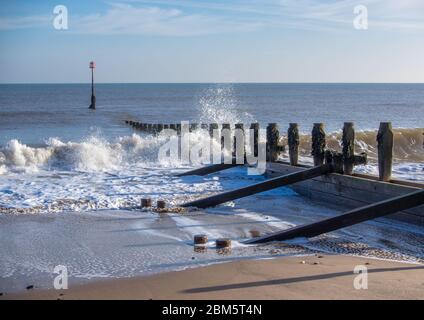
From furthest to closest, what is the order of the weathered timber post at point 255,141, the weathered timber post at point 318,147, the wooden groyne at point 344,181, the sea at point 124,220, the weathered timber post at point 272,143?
the weathered timber post at point 255,141, the weathered timber post at point 272,143, the weathered timber post at point 318,147, the wooden groyne at point 344,181, the sea at point 124,220

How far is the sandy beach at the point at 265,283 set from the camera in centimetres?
562

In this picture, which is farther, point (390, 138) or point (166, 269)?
point (390, 138)

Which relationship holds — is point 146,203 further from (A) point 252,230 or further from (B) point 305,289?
(B) point 305,289

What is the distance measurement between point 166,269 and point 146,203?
3707 mm

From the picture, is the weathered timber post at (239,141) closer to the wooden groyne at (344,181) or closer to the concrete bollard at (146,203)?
the wooden groyne at (344,181)

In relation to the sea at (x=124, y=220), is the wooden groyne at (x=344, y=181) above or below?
above

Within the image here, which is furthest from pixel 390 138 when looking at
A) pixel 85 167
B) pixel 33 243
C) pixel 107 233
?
pixel 85 167

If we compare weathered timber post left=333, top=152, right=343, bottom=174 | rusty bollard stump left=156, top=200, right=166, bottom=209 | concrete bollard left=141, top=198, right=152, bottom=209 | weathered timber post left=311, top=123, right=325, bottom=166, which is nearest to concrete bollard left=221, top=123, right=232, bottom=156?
weathered timber post left=311, top=123, right=325, bottom=166

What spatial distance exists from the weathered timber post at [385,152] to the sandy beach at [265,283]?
3.45 m

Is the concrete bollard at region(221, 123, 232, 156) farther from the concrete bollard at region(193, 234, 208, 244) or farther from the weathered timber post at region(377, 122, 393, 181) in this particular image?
the concrete bollard at region(193, 234, 208, 244)

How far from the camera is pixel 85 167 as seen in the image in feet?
52.1

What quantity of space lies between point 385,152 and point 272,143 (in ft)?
12.9

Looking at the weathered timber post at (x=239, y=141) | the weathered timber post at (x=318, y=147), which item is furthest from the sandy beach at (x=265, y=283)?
the weathered timber post at (x=239, y=141)
